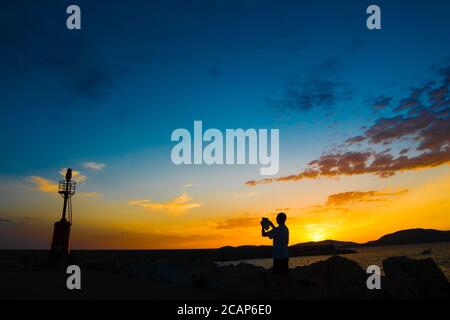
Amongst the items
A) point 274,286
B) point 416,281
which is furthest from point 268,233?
point 416,281

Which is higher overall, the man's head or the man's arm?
the man's head

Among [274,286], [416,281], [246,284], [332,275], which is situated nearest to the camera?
[274,286]

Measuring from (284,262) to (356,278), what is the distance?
4869 mm

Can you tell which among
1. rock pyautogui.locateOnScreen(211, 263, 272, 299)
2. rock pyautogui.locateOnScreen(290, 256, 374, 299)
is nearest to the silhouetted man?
rock pyautogui.locateOnScreen(211, 263, 272, 299)

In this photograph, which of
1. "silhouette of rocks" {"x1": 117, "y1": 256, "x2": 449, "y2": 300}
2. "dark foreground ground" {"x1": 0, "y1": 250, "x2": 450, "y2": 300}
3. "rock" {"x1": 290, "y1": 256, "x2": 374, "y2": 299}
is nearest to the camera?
"dark foreground ground" {"x1": 0, "y1": 250, "x2": 450, "y2": 300}

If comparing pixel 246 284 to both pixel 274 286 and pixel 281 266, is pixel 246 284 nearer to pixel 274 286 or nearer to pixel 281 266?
pixel 274 286

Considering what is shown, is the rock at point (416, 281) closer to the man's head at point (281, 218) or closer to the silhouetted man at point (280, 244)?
the silhouetted man at point (280, 244)

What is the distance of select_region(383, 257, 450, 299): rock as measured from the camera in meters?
10.8

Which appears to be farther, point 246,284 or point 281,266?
point 246,284

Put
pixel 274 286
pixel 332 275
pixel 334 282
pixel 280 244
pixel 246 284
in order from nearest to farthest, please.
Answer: pixel 280 244
pixel 274 286
pixel 246 284
pixel 334 282
pixel 332 275

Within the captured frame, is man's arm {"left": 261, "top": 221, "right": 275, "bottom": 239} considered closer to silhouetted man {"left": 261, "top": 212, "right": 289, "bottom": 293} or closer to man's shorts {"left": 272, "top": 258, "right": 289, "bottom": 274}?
silhouetted man {"left": 261, "top": 212, "right": 289, "bottom": 293}

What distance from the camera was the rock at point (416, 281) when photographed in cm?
1082

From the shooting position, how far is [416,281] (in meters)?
11.4
